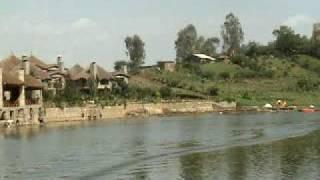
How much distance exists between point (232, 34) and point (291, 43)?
19.8 meters

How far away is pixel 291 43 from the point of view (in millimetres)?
177125

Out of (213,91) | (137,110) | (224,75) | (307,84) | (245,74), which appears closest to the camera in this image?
(137,110)

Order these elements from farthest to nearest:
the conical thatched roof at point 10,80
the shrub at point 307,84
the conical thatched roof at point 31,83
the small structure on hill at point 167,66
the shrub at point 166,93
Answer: the small structure on hill at point 167,66 < the shrub at point 307,84 < the shrub at point 166,93 < the conical thatched roof at point 31,83 < the conical thatched roof at point 10,80

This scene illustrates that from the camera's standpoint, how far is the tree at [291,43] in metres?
177

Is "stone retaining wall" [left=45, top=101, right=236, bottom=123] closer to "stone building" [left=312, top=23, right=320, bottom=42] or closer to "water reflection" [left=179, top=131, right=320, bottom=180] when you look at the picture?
"water reflection" [left=179, top=131, right=320, bottom=180]

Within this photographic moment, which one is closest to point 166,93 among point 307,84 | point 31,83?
point 307,84

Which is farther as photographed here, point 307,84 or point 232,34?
point 232,34

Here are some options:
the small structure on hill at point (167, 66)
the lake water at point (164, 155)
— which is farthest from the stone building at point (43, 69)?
the lake water at point (164, 155)

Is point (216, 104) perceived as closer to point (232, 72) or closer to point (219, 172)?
point (232, 72)

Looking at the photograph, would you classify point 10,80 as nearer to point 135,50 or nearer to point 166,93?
point 166,93

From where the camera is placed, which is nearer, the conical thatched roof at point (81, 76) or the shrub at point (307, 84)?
the conical thatched roof at point (81, 76)

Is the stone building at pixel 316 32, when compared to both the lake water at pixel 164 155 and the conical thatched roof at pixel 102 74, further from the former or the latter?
the lake water at pixel 164 155

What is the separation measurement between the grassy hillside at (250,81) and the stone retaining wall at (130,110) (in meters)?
4.79

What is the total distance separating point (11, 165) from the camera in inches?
1576
